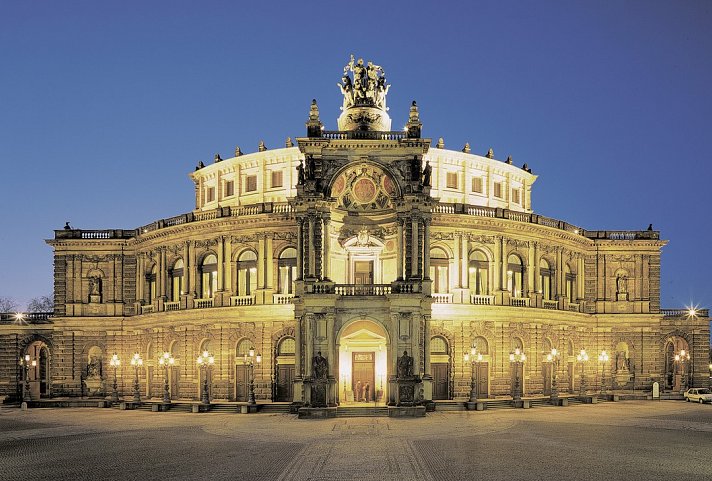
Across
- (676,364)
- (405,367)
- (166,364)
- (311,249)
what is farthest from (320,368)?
(676,364)

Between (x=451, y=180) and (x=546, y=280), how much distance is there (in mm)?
12543

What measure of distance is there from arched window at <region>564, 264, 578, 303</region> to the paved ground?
57.9 ft

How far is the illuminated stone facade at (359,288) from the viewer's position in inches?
2201

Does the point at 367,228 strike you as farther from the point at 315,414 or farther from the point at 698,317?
the point at 698,317

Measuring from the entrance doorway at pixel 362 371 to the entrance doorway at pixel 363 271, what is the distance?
594 cm

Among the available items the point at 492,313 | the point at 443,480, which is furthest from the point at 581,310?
the point at 443,480

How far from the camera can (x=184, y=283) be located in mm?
67750

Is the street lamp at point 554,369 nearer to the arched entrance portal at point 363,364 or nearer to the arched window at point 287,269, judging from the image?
the arched entrance portal at point 363,364

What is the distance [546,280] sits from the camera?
69562 mm

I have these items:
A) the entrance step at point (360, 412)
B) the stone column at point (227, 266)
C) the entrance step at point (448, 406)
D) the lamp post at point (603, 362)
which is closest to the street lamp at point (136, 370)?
the stone column at point (227, 266)

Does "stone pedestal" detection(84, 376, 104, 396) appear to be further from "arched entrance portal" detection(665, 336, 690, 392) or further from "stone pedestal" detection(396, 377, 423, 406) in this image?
→ "arched entrance portal" detection(665, 336, 690, 392)

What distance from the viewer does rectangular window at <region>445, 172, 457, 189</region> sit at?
72625 millimetres

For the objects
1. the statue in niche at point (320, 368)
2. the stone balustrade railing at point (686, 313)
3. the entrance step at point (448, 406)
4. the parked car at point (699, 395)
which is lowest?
the parked car at point (699, 395)

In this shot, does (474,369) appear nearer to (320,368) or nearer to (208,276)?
(320,368)
